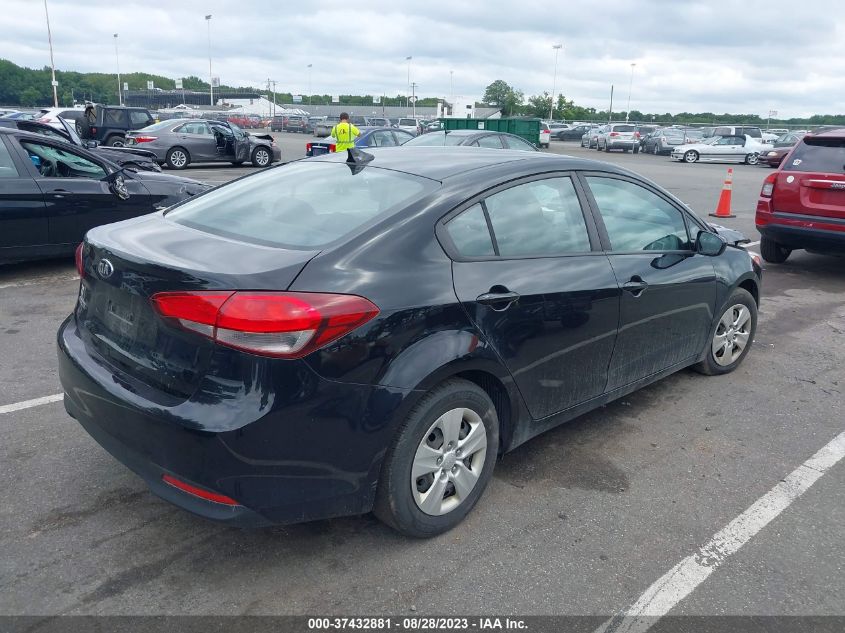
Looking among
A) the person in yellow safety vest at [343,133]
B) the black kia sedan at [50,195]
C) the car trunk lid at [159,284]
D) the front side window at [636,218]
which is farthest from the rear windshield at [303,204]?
the person in yellow safety vest at [343,133]

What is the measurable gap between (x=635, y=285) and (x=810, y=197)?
5520 millimetres

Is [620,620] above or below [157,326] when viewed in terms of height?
below

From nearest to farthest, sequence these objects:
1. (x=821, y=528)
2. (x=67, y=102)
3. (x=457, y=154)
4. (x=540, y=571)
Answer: (x=540, y=571) → (x=821, y=528) → (x=457, y=154) → (x=67, y=102)

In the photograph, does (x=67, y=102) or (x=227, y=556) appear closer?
(x=227, y=556)

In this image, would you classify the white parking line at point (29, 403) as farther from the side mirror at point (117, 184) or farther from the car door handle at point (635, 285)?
the side mirror at point (117, 184)

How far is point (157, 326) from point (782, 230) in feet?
25.6

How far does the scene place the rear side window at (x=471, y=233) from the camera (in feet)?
10.2

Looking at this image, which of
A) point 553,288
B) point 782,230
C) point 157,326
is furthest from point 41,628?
point 782,230

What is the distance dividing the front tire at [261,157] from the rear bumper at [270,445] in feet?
67.3

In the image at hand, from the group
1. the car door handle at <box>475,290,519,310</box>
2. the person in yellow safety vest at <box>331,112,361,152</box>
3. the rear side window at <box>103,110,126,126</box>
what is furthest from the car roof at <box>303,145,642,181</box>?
the rear side window at <box>103,110,126,126</box>

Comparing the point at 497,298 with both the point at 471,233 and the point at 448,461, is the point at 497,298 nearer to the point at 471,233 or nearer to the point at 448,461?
the point at 471,233

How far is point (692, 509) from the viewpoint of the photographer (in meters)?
3.42

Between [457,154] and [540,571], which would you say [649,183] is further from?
[540,571]

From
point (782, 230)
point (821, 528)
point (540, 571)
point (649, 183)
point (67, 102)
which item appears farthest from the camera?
point (67, 102)
